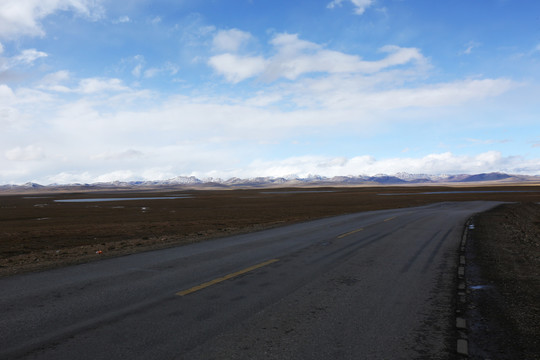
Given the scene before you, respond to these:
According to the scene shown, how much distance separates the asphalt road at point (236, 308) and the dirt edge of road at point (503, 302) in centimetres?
41

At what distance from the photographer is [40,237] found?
19.4 m

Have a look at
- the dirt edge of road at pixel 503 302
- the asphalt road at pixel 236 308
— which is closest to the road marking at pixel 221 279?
the asphalt road at pixel 236 308

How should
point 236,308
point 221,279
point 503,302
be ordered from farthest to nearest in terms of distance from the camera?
point 221,279, point 503,302, point 236,308

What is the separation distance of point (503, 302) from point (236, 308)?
16.9 ft

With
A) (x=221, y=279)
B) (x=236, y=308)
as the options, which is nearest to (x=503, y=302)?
(x=236, y=308)

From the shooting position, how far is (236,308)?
19.7 ft

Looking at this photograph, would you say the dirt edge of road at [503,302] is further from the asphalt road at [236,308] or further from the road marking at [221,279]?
the road marking at [221,279]

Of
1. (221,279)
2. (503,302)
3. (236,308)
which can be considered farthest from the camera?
(221,279)

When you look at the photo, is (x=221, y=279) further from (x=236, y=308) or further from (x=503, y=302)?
(x=503, y=302)

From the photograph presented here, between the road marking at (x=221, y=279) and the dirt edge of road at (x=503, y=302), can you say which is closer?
the dirt edge of road at (x=503, y=302)

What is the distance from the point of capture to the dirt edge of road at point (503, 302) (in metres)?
4.70

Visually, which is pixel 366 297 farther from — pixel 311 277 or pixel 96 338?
pixel 96 338

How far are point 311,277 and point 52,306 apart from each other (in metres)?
5.36

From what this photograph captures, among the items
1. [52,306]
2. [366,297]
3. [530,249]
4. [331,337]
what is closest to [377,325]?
[331,337]
